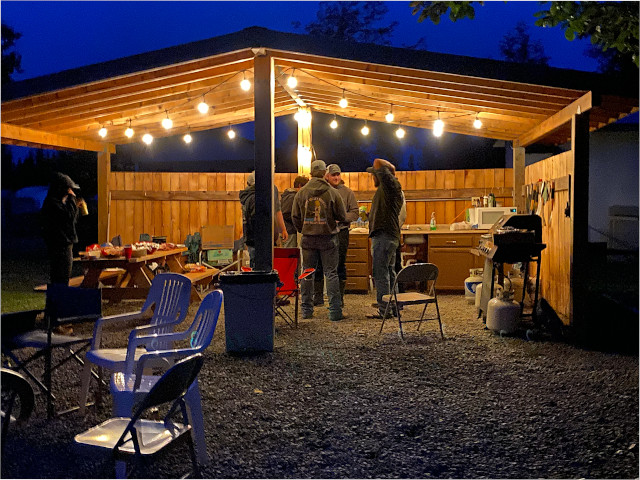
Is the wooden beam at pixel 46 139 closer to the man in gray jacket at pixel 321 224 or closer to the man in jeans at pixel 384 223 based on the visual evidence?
the man in gray jacket at pixel 321 224

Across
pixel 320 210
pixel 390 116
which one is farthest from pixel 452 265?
pixel 320 210

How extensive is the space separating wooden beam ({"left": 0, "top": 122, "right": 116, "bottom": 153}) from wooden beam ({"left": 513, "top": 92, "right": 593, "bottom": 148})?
827 centimetres

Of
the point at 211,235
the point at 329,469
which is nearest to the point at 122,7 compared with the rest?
the point at 211,235

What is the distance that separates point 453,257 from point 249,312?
5.35 meters

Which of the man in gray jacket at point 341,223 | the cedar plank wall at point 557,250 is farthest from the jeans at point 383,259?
the cedar plank wall at point 557,250

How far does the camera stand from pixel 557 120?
8.10 m

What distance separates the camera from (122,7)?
Result: 445 ft

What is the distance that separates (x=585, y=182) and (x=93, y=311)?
5559 millimetres

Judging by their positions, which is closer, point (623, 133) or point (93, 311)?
point (93, 311)

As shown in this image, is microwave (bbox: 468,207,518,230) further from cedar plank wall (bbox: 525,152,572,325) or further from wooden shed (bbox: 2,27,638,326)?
cedar plank wall (bbox: 525,152,572,325)

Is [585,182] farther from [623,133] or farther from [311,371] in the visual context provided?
[623,133]

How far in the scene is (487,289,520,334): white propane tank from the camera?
23.3 ft

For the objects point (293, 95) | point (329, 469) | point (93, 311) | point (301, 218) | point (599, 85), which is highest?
point (293, 95)

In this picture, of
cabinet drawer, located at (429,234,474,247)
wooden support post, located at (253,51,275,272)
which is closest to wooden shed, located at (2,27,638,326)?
wooden support post, located at (253,51,275,272)
